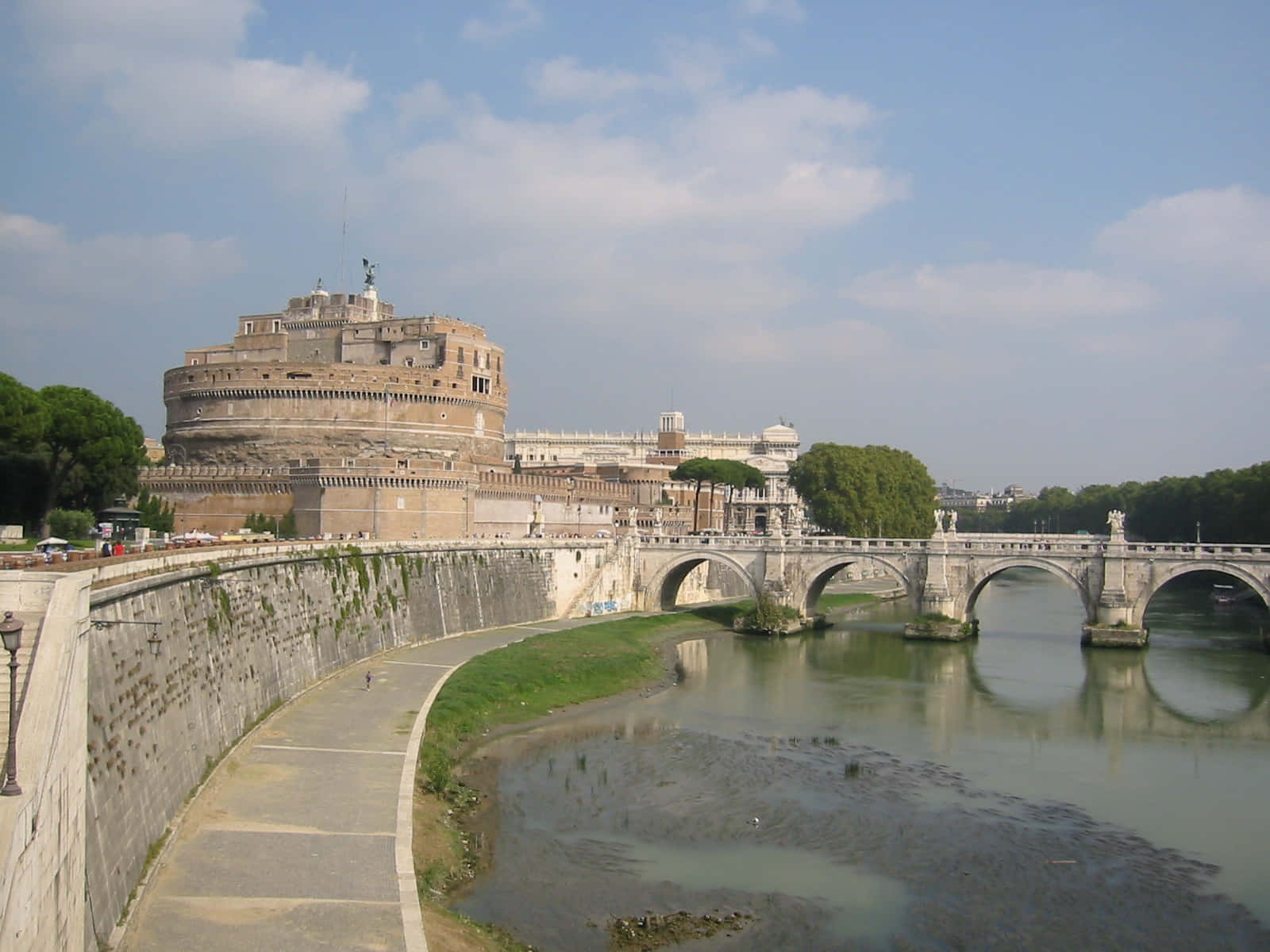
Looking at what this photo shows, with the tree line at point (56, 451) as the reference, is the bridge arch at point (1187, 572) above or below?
below

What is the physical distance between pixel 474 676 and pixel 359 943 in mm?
20706

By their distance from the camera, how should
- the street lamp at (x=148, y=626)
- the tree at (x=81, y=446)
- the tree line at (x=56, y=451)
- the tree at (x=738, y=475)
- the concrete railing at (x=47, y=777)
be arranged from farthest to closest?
1. the tree at (x=738, y=475)
2. the tree at (x=81, y=446)
3. the tree line at (x=56, y=451)
4. the street lamp at (x=148, y=626)
5. the concrete railing at (x=47, y=777)

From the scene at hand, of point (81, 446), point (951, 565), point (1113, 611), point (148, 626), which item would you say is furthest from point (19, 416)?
point (1113, 611)

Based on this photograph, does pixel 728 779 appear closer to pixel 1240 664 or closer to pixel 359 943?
pixel 359 943

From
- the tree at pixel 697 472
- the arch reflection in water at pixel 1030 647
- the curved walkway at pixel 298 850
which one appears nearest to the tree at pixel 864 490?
the arch reflection in water at pixel 1030 647

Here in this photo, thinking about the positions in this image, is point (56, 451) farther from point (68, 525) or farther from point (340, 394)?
point (340, 394)

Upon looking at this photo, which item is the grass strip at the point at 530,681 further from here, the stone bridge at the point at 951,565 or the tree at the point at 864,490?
the tree at the point at 864,490

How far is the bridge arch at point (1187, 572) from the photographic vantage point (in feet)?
174

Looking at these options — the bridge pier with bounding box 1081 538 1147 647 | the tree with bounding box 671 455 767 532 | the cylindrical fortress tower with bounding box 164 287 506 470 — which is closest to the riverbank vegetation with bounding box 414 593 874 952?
the bridge pier with bounding box 1081 538 1147 647

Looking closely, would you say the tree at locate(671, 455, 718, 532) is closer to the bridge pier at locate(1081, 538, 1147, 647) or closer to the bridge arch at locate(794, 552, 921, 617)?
the bridge arch at locate(794, 552, 921, 617)

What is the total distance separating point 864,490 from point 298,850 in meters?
64.1

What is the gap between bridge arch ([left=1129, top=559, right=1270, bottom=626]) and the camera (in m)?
52.9

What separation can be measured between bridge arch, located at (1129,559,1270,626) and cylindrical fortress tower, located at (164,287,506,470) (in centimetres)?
3555

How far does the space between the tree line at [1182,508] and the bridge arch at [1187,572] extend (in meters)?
21.8
